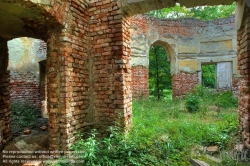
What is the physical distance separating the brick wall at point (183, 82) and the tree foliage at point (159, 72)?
5.49 feet

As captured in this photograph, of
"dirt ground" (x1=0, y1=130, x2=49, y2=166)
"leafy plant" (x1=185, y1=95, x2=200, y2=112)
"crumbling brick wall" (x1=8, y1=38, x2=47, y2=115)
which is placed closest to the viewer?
"dirt ground" (x1=0, y1=130, x2=49, y2=166)

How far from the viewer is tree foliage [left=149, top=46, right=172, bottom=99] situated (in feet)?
42.9

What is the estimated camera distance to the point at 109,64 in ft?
11.4

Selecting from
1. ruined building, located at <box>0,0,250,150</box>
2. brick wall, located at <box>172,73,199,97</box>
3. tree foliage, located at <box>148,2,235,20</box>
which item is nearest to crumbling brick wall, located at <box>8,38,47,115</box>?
ruined building, located at <box>0,0,250,150</box>

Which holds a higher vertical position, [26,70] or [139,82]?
[26,70]

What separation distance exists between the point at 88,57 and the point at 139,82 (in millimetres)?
6432

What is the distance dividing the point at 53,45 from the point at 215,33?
10.5 meters

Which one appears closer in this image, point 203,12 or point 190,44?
point 190,44

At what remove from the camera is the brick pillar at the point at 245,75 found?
2.98 m

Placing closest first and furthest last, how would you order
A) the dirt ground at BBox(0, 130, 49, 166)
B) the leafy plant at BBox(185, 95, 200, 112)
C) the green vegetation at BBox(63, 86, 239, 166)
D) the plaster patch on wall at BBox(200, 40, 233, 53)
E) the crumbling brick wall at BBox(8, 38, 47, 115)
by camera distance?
the green vegetation at BBox(63, 86, 239, 166), the dirt ground at BBox(0, 130, 49, 166), the leafy plant at BBox(185, 95, 200, 112), the crumbling brick wall at BBox(8, 38, 47, 115), the plaster patch on wall at BBox(200, 40, 233, 53)

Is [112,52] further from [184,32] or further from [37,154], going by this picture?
[184,32]

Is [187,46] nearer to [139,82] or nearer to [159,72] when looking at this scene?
[159,72]

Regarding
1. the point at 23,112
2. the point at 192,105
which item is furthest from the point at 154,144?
the point at 23,112

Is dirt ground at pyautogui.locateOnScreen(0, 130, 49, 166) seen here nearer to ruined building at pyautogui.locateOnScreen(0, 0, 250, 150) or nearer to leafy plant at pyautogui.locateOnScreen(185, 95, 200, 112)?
ruined building at pyautogui.locateOnScreen(0, 0, 250, 150)
